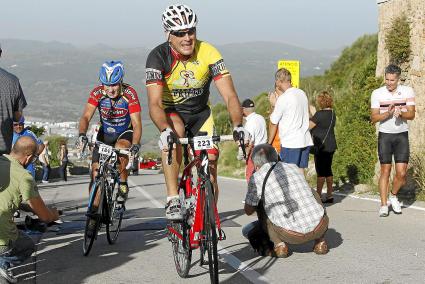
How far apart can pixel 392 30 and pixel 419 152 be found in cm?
235

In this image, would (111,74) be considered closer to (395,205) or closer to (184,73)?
(184,73)

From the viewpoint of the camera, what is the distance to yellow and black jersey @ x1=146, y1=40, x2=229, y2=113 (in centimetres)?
654

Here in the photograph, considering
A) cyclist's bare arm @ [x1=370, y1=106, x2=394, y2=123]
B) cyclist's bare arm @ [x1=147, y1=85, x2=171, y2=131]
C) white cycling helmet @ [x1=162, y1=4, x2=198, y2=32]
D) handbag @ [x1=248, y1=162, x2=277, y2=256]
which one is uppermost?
white cycling helmet @ [x1=162, y1=4, x2=198, y2=32]

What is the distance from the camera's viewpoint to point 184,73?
6691 mm

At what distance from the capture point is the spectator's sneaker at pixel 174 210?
618 cm

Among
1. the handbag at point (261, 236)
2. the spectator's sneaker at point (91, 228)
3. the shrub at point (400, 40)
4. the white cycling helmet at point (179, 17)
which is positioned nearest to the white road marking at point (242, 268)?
the handbag at point (261, 236)

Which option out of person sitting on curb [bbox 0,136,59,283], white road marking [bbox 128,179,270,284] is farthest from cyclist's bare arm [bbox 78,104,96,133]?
person sitting on curb [bbox 0,136,59,283]

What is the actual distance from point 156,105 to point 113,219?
2.62m

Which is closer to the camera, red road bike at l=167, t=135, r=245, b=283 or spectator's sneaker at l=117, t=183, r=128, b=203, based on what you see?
red road bike at l=167, t=135, r=245, b=283

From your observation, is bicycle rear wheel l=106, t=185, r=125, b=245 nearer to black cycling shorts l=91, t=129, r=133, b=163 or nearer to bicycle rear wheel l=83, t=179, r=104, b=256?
bicycle rear wheel l=83, t=179, r=104, b=256

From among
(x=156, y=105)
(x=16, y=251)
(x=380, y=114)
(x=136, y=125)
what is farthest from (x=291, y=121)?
(x=16, y=251)

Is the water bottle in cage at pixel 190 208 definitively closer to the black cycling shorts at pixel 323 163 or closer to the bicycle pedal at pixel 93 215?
the bicycle pedal at pixel 93 215

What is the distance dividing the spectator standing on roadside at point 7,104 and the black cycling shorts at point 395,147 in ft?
17.4

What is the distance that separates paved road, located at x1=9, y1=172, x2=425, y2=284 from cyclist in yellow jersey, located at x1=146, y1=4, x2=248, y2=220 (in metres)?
0.94
